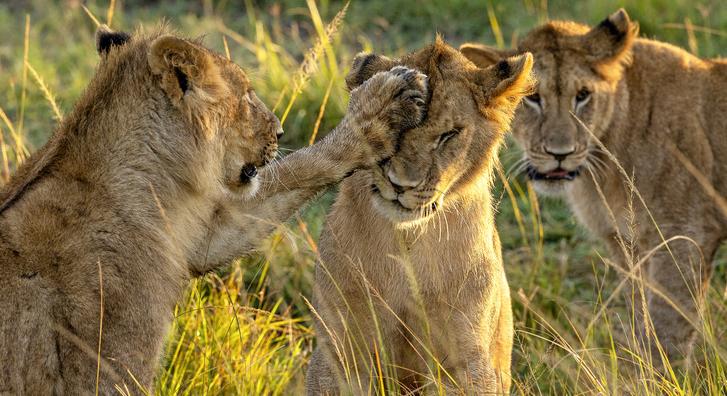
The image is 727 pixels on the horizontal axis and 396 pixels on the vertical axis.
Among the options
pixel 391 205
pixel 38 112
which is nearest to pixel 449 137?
pixel 391 205

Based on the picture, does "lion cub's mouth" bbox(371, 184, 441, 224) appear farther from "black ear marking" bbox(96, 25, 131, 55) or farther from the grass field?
"black ear marking" bbox(96, 25, 131, 55)

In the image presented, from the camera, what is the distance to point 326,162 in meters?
3.52

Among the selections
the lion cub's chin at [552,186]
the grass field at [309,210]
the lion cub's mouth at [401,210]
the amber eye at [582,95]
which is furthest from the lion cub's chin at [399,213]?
the amber eye at [582,95]

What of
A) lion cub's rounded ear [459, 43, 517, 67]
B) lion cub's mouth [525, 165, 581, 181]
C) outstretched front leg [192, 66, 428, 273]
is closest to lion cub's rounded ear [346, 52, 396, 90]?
outstretched front leg [192, 66, 428, 273]

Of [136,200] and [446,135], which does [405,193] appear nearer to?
[446,135]

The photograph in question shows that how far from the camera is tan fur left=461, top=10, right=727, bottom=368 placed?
4.81m

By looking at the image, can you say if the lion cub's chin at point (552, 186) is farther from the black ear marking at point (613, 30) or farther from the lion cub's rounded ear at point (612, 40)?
the black ear marking at point (613, 30)

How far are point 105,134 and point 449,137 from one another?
988 millimetres

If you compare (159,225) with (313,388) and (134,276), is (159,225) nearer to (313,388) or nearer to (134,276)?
(134,276)

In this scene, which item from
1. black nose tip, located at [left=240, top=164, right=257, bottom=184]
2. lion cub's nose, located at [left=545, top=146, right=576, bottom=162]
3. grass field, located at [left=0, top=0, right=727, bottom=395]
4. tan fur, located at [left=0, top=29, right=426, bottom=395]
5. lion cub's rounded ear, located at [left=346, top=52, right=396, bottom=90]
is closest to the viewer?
tan fur, located at [left=0, top=29, right=426, bottom=395]

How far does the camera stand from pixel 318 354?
3578 millimetres

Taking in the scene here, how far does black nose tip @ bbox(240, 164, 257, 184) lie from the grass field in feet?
0.71

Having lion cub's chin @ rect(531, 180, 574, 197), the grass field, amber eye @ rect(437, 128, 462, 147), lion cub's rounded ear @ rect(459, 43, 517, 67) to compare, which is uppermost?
amber eye @ rect(437, 128, 462, 147)

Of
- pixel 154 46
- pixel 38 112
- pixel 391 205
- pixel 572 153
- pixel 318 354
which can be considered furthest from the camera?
pixel 38 112
